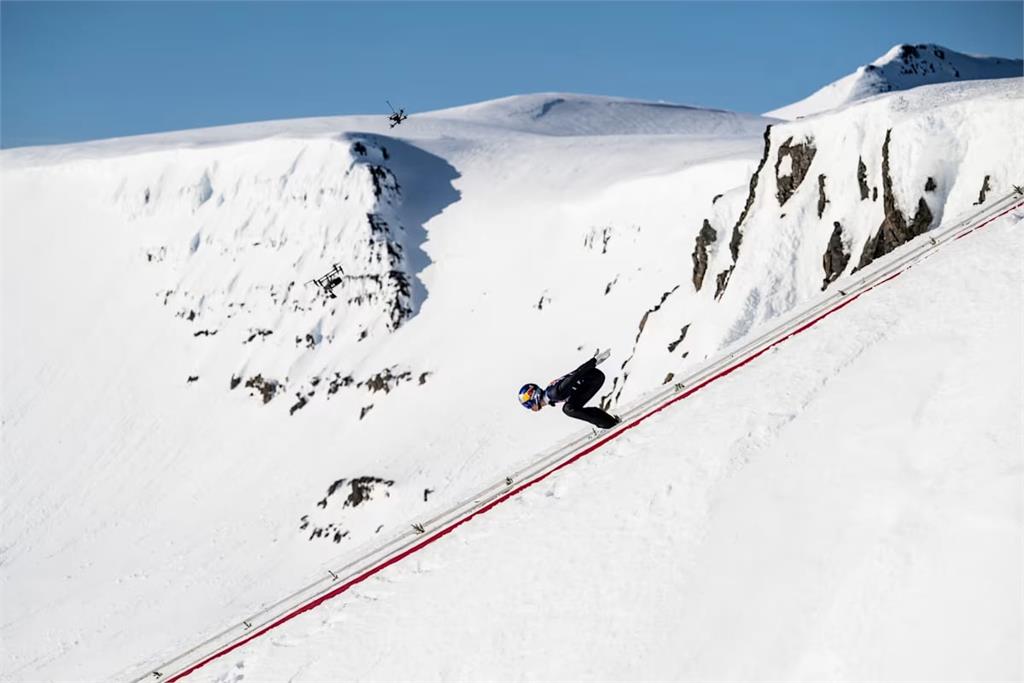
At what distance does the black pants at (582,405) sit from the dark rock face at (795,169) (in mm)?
21734

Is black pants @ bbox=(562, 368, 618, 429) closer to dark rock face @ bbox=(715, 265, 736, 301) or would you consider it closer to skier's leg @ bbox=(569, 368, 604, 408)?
skier's leg @ bbox=(569, 368, 604, 408)

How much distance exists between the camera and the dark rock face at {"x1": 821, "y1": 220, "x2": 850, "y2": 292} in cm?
2897

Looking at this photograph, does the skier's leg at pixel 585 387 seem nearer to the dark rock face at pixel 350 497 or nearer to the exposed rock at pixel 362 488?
the dark rock face at pixel 350 497

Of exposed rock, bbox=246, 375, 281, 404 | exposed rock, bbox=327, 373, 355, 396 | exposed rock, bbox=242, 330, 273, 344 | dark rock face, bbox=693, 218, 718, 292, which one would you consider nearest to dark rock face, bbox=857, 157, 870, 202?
dark rock face, bbox=693, 218, 718, 292

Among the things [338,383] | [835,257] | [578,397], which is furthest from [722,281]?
[338,383]

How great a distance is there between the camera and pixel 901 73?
126 meters

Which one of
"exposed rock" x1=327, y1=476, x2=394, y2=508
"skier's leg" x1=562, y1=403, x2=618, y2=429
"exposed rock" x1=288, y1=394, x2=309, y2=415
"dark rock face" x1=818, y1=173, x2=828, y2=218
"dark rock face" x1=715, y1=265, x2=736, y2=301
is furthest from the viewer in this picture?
"exposed rock" x1=288, y1=394, x2=309, y2=415

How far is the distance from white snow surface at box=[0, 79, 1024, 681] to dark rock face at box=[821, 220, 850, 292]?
0.35 m

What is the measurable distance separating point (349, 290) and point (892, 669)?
207ft

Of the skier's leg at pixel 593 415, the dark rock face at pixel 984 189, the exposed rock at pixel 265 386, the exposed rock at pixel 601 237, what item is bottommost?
the skier's leg at pixel 593 415

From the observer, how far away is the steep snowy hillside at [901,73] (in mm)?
121188

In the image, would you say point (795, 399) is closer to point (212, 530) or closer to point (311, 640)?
point (311, 640)

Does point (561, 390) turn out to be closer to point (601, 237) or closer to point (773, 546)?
point (773, 546)

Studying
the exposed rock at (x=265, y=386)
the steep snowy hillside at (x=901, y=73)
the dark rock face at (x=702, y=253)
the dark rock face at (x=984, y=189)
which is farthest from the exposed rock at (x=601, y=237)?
the steep snowy hillside at (x=901, y=73)
